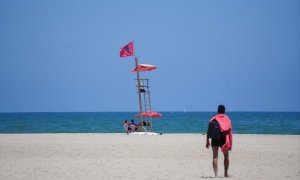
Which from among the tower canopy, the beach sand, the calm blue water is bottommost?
the beach sand

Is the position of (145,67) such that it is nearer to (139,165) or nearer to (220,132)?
(139,165)

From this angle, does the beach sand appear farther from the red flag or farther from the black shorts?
the red flag

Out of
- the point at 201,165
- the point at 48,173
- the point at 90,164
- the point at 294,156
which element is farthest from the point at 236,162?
the point at 48,173

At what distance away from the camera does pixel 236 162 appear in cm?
1452

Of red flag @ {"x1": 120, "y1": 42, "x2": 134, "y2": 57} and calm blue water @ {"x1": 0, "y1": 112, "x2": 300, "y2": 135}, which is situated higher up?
red flag @ {"x1": 120, "y1": 42, "x2": 134, "y2": 57}

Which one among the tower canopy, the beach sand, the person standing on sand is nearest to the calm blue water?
the tower canopy

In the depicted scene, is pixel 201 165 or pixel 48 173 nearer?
pixel 48 173

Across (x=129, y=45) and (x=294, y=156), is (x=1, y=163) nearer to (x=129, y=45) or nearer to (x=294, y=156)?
(x=294, y=156)

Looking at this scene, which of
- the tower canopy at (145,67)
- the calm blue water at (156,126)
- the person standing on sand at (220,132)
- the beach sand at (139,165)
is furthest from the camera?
the calm blue water at (156,126)

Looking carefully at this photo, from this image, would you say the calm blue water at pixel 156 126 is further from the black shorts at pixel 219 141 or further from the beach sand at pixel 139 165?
the black shorts at pixel 219 141

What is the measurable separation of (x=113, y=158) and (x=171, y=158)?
1.66m

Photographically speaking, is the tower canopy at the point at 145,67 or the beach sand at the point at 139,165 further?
the tower canopy at the point at 145,67

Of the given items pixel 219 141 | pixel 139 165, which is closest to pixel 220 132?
pixel 219 141

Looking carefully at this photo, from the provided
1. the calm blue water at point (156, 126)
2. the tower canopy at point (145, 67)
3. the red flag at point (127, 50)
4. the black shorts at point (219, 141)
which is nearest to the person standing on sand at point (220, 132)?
the black shorts at point (219, 141)
